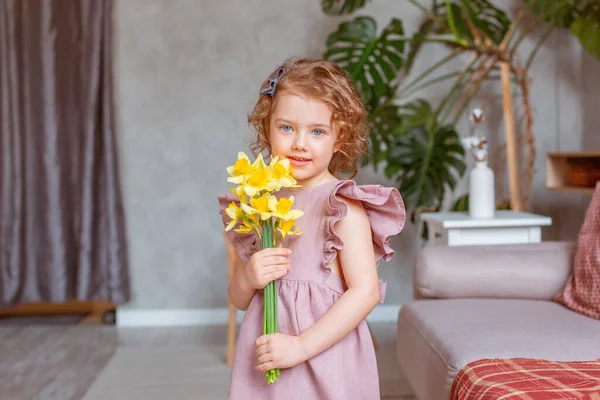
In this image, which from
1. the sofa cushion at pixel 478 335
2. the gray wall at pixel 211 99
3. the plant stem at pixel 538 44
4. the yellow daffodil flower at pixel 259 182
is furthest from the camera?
the gray wall at pixel 211 99

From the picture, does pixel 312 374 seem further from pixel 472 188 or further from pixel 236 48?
pixel 236 48

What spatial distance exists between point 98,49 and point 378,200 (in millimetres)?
2971

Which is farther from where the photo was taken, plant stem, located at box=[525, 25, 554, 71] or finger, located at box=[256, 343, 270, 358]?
plant stem, located at box=[525, 25, 554, 71]

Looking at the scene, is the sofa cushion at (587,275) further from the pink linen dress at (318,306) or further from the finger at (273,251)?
the finger at (273,251)

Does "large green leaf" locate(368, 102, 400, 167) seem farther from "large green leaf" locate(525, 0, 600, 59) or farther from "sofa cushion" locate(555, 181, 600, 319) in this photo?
"sofa cushion" locate(555, 181, 600, 319)

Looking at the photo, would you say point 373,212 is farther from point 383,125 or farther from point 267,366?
point 383,125

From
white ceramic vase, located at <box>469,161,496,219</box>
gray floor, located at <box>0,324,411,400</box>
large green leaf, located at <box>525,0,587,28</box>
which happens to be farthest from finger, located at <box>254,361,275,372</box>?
large green leaf, located at <box>525,0,587,28</box>

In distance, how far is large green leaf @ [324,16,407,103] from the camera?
323 centimetres

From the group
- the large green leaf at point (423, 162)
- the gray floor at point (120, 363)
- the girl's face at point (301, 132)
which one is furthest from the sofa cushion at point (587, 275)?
the girl's face at point (301, 132)

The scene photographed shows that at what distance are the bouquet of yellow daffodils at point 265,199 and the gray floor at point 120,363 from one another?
157 cm

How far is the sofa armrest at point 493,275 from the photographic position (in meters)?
2.26

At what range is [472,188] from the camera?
2.87 m

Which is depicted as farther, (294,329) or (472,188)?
(472,188)

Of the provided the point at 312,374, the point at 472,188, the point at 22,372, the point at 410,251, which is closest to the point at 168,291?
the point at 22,372
